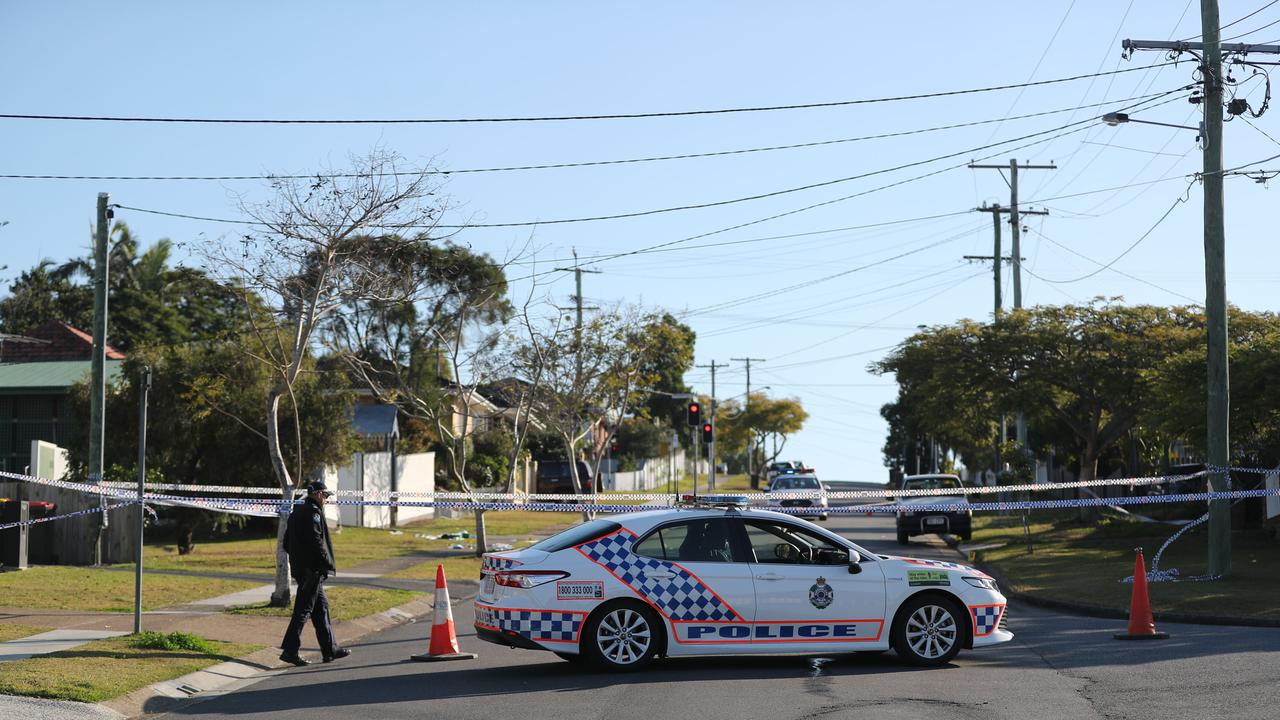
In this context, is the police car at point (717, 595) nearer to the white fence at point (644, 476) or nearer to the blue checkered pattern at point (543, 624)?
the blue checkered pattern at point (543, 624)

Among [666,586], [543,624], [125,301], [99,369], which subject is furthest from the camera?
[125,301]

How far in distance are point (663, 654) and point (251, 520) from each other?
2171 cm

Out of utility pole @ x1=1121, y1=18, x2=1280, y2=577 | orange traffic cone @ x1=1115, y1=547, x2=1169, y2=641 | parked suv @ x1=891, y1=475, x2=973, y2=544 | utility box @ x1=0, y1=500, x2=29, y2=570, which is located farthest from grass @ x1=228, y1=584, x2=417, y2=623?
parked suv @ x1=891, y1=475, x2=973, y2=544

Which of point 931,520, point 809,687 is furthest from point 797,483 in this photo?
point 809,687

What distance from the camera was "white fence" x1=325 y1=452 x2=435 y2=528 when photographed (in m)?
34.6

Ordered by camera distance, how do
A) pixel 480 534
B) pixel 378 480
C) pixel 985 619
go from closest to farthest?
pixel 985 619 < pixel 480 534 < pixel 378 480

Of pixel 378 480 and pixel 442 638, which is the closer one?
pixel 442 638

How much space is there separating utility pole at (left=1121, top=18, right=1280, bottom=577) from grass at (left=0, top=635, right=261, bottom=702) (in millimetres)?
14009

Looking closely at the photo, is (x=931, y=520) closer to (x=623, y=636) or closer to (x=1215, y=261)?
(x=1215, y=261)

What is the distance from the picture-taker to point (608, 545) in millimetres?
11523

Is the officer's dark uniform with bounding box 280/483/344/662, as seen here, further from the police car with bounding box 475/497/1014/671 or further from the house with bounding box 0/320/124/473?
the house with bounding box 0/320/124/473

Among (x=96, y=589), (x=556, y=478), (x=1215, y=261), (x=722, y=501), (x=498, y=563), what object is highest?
(x=1215, y=261)

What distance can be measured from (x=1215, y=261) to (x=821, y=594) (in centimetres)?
1103

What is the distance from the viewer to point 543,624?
441 inches
